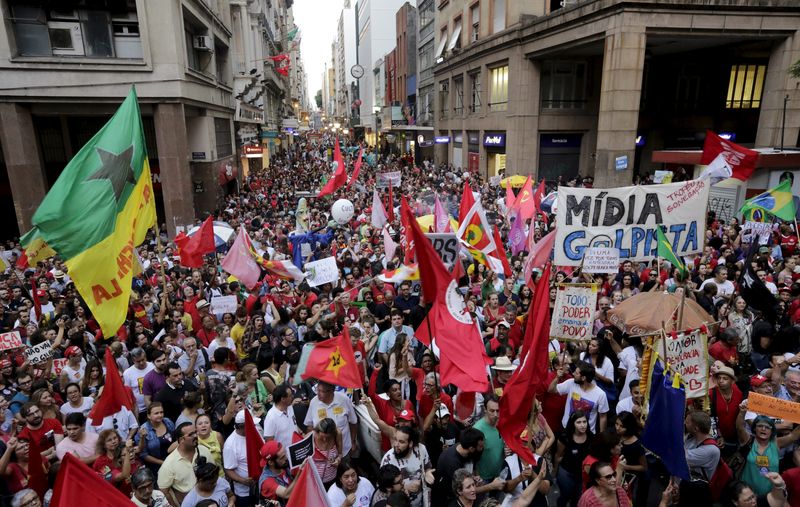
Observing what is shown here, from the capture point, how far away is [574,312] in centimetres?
696

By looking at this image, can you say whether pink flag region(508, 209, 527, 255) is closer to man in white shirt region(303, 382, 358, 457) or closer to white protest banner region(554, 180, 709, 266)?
white protest banner region(554, 180, 709, 266)

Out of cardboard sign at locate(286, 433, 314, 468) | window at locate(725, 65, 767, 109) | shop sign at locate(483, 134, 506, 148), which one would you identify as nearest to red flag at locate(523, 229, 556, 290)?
cardboard sign at locate(286, 433, 314, 468)

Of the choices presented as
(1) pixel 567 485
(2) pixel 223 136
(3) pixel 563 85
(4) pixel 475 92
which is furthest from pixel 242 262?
(4) pixel 475 92

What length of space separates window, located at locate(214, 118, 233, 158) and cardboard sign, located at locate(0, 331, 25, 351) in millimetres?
20505

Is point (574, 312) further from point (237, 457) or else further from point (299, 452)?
point (237, 457)

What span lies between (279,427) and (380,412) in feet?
3.54

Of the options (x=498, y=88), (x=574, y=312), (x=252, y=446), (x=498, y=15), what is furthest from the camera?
(x=498, y=88)

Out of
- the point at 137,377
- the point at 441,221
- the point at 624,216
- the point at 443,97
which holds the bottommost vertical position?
the point at 137,377

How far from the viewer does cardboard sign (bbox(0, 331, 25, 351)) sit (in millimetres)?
7035

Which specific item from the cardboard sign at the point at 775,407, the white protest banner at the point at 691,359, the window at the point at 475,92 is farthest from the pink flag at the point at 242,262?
the window at the point at 475,92

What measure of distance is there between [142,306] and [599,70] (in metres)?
27.5

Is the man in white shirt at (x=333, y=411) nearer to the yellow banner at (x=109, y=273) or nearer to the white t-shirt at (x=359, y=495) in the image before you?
the white t-shirt at (x=359, y=495)

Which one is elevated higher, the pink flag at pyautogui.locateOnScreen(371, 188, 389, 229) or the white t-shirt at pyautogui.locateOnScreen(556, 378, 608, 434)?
the pink flag at pyautogui.locateOnScreen(371, 188, 389, 229)

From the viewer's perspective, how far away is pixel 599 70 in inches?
1131
